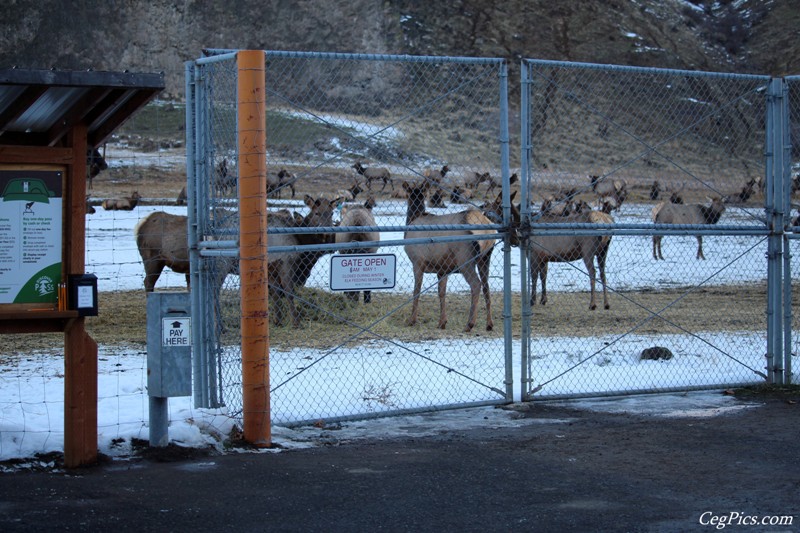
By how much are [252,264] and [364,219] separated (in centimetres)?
921

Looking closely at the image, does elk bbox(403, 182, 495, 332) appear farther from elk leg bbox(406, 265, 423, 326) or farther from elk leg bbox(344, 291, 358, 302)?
elk leg bbox(344, 291, 358, 302)

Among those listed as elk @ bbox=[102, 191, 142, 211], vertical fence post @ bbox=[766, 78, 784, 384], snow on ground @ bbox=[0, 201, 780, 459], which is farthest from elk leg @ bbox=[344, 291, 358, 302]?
elk @ bbox=[102, 191, 142, 211]

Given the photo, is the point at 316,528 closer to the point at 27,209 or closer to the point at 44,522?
the point at 44,522

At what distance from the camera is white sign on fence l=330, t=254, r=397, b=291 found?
8461mm

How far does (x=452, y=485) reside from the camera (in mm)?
6691

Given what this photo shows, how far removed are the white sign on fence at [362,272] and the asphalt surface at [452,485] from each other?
1139 millimetres

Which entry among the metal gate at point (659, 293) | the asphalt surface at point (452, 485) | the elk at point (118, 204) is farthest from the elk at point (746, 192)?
the elk at point (118, 204)

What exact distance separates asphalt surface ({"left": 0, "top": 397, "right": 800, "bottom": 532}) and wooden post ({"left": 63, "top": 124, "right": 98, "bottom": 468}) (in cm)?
18

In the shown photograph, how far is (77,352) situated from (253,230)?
4.69 ft

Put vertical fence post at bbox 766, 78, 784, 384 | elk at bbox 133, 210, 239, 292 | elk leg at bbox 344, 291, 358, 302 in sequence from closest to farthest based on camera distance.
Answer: vertical fence post at bbox 766, 78, 784, 384 < elk at bbox 133, 210, 239, 292 < elk leg at bbox 344, 291, 358, 302

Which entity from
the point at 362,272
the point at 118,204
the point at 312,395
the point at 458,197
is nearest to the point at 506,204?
the point at 362,272

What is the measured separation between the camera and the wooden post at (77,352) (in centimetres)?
693

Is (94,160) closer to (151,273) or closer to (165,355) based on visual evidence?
(165,355)

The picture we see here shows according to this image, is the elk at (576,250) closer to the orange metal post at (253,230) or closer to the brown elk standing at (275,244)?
the brown elk standing at (275,244)
